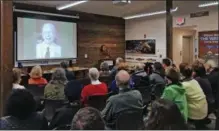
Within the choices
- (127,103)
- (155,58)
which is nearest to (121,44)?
(155,58)

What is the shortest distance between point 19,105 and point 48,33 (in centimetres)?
734

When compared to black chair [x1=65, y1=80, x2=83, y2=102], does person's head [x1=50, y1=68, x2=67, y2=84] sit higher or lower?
higher

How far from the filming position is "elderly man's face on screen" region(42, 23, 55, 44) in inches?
354

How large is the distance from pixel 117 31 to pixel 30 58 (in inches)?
182

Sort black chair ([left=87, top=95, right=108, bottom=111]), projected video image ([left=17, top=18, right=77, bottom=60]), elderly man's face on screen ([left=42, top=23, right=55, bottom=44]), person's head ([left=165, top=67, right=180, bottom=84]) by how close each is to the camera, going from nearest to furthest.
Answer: person's head ([left=165, top=67, right=180, bottom=84]) < black chair ([left=87, top=95, right=108, bottom=111]) < projected video image ([left=17, top=18, right=77, bottom=60]) < elderly man's face on screen ([left=42, top=23, right=55, bottom=44])

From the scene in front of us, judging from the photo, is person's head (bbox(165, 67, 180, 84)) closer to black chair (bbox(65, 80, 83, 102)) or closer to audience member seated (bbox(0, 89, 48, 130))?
black chair (bbox(65, 80, 83, 102))

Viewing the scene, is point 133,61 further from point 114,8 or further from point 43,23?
point 43,23

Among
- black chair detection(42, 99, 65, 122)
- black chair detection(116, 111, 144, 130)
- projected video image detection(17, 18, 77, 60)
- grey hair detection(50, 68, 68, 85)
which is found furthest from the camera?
projected video image detection(17, 18, 77, 60)

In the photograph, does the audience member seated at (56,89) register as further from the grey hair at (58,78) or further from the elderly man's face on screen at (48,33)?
the elderly man's face on screen at (48,33)

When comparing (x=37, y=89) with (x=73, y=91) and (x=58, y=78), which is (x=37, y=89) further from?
(x=73, y=91)

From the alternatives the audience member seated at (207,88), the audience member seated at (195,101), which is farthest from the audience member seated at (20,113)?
the audience member seated at (207,88)

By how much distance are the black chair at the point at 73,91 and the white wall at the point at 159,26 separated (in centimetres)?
718

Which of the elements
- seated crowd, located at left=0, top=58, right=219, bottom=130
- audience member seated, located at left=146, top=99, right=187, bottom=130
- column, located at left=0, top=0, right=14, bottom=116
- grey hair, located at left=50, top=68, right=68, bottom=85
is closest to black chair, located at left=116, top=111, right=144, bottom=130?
seated crowd, located at left=0, top=58, right=219, bottom=130

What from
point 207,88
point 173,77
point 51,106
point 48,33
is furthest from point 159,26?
point 51,106
